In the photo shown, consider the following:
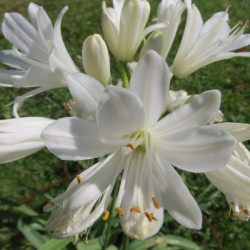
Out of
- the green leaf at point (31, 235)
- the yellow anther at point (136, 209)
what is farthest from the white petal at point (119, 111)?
the green leaf at point (31, 235)

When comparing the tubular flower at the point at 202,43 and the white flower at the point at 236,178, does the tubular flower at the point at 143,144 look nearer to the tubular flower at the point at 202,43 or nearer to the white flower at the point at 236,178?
the white flower at the point at 236,178

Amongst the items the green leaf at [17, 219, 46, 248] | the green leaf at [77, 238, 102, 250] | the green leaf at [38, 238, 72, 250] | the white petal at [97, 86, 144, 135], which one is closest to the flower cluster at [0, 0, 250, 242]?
the white petal at [97, 86, 144, 135]

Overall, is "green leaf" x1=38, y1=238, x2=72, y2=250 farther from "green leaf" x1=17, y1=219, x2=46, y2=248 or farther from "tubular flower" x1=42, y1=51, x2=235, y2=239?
"tubular flower" x1=42, y1=51, x2=235, y2=239

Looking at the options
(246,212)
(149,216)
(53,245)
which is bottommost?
(53,245)

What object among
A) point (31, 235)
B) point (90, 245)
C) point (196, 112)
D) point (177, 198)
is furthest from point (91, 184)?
point (31, 235)

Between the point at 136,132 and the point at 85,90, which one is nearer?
the point at 85,90

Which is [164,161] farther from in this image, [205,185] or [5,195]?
[5,195]

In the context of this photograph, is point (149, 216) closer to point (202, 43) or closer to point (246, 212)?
point (246, 212)
